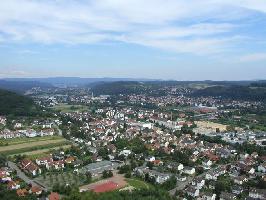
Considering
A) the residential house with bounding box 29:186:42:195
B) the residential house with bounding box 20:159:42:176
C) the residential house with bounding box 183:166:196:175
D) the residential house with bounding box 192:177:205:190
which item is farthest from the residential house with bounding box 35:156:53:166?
the residential house with bounding box 192:177:205:190

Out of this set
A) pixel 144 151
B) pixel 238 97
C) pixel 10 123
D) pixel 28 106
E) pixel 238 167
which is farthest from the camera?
pixel 238 97

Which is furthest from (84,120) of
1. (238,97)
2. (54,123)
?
(238,97)

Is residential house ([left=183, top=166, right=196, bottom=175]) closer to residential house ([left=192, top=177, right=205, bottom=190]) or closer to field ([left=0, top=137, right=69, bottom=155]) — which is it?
residential house ([left=192, top=177, right=205, bottom=190])

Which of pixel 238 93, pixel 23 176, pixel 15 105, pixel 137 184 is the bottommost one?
pixel 23 176

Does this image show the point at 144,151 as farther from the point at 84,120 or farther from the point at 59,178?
the point at 84,120

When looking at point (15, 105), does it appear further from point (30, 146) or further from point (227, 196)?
point (227, 196)

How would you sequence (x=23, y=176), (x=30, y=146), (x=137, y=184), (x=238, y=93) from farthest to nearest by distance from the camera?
1. (x=238, y=93)
2. (x=30, y=146)
3. (x=23, y=176)
4. (x=137, y=184)

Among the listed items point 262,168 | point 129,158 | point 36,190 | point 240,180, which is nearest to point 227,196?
point 240,180
